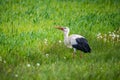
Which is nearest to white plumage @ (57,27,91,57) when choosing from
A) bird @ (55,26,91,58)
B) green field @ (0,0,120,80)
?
bird @ (55,26,91,58)

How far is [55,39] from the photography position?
11875mm

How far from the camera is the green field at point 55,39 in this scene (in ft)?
30.3

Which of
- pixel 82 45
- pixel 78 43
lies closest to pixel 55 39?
pixel 78 43

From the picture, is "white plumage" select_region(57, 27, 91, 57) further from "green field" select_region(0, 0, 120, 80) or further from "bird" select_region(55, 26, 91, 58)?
"green field" select_region(0, 0, 120, 80)

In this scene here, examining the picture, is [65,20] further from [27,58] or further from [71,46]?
[27,58]

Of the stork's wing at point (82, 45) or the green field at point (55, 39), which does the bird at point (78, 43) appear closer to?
the stork's wing at point (82, 45)

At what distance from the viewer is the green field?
9234 mm

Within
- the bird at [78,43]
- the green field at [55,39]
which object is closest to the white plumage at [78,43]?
the bird at [78,43]

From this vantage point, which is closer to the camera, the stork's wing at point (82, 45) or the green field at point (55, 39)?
the green field at point (55, 39)

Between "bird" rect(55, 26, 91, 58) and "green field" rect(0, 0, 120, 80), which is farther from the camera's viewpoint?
"bird" rect(55, 26, 91, 58)

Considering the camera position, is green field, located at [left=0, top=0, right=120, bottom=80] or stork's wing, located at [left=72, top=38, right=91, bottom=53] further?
stork's wing, located at [left=72, top=38, right=91, bottom=53]

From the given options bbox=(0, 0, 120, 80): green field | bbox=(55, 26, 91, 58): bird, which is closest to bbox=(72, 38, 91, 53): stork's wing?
bbox=(55, 26, 91, 58): bird

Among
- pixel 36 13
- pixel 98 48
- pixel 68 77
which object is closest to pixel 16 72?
pixel 68 77

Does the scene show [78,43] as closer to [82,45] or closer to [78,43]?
[78,43]
